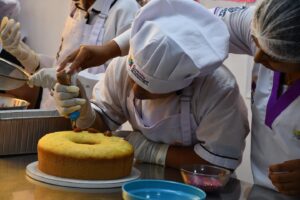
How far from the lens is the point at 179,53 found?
1001 millimetres

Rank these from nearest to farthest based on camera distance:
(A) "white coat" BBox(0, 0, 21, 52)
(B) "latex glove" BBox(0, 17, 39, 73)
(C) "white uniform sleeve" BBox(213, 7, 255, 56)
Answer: (C) "white uniform sleeve" BBox(213, 7, 255, 56) → (B) "latex glove" BBox(0, 17, 39, 73) → (A) "white coat" BBox(0, 0, 21, 52)

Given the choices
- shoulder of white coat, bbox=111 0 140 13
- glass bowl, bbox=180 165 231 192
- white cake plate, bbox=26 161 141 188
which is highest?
shoulder of white coat, bbox=111 0 140 13

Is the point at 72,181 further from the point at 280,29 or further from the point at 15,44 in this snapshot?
the point at 15,44

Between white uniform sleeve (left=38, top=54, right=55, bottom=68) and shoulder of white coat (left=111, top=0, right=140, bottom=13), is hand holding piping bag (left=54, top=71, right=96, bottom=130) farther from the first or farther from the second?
white uniform sleeve (left=38, top=54, right=55, bottom=68)

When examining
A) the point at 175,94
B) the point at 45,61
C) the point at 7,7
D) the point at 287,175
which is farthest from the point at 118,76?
the point at 7,7

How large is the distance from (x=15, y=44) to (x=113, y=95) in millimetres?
569

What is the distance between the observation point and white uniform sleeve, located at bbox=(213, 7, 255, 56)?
3.87 ft

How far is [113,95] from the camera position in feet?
4.13

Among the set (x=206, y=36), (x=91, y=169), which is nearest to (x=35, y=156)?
(x=91, y=169)

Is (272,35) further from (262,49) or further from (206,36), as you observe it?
(206,36)

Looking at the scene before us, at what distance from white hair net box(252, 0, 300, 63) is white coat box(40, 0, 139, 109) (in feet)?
2.17

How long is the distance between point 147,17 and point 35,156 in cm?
44

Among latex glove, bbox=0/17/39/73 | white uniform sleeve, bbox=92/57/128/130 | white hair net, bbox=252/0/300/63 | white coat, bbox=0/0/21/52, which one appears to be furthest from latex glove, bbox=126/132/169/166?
white coat, bbox=0/0/21/52

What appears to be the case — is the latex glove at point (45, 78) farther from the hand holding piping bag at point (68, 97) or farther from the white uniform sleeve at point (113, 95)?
the white uniform sleeve at point (113, 95)
